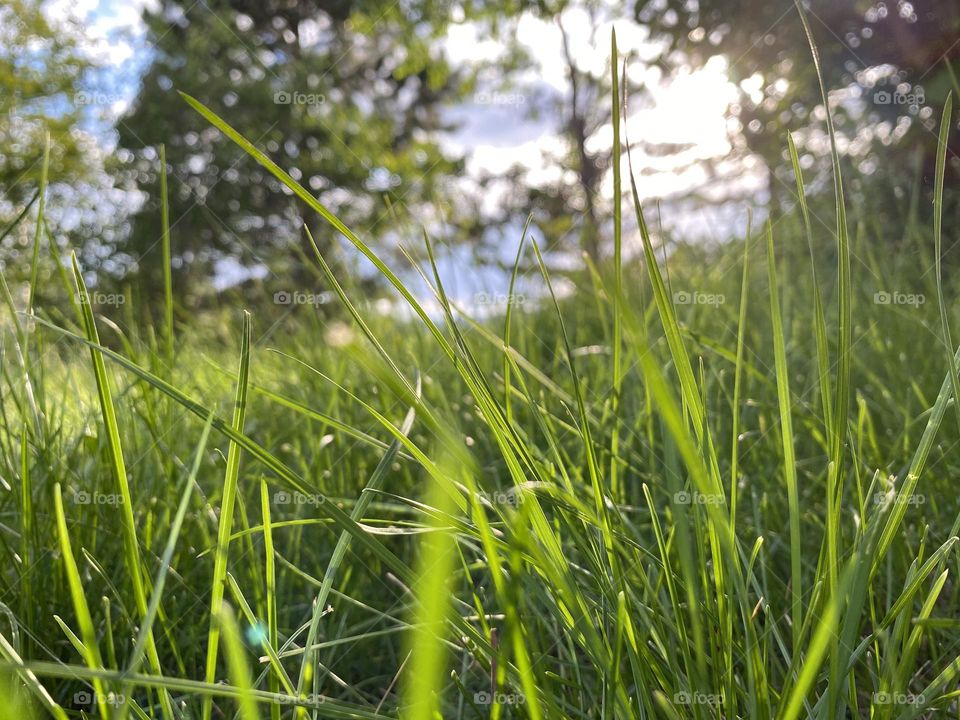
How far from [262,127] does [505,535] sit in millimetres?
15523

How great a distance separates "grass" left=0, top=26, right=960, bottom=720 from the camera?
0.49 m

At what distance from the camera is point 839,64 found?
4906 mm

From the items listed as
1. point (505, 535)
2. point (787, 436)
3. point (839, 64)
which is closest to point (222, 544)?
point (505, 535)

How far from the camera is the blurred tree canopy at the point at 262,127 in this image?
13383 mm

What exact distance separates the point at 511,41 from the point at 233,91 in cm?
622

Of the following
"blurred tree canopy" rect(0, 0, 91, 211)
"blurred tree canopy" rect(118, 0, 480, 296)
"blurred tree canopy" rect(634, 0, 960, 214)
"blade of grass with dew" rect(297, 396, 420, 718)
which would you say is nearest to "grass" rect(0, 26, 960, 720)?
"blade of grass with dew" rect(297, 396, 420, 718)

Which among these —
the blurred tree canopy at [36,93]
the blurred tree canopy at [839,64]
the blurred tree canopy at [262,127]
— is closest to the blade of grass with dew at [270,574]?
the blurred tree canopy at [839,64]

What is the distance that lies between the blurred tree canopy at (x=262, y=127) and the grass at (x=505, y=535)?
11.5 m

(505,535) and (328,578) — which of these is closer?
(328,578)

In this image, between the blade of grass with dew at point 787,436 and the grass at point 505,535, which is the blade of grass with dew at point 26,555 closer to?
the grass at point 505,535

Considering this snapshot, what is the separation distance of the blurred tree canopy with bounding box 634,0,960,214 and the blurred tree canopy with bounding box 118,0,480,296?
733 centimetres

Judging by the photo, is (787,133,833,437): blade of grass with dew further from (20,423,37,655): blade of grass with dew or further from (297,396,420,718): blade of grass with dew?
(20,423,37,655): blade of grass with dew

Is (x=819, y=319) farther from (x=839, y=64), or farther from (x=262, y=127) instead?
(x=262, y=127)

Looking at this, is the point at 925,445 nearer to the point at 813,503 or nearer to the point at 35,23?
the point at 813,503
